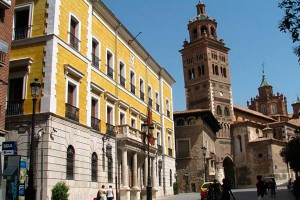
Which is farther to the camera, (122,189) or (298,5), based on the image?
(122,189)

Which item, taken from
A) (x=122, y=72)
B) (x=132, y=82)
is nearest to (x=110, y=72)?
(x=122, y=72)

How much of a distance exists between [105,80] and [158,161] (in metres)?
13.7

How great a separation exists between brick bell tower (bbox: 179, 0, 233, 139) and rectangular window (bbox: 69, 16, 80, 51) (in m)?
56.7

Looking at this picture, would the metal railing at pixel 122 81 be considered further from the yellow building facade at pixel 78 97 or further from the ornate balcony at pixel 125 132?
the ornate balcony at pixel 125 132

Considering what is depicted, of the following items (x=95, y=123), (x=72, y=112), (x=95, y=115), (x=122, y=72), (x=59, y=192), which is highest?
(x=122, y=72)

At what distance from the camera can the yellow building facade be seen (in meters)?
18.9

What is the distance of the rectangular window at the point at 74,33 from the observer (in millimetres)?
21984

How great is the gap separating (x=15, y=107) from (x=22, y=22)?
4911mm

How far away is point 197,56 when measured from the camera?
84688mm

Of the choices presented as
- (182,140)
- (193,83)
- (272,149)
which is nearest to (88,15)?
(182,140)

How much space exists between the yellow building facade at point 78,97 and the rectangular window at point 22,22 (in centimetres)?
5

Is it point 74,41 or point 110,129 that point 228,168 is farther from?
point 74,41

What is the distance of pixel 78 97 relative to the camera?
21812 mm

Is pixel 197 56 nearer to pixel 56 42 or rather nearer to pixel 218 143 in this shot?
pixel 218 143
